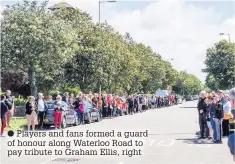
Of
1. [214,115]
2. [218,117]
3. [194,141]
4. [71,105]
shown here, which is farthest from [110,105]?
[218,117]

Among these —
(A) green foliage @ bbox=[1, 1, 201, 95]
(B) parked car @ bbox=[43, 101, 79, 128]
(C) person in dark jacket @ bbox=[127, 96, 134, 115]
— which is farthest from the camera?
(C) person in dark jacket @ bbox=[127, 96, 134, 115]

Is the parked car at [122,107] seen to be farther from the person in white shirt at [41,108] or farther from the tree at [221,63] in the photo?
the tree at [221,63]

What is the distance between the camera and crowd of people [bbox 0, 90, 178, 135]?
20.5m

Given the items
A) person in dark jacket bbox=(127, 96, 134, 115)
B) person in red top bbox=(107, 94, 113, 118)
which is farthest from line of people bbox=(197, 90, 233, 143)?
person in dark jacket bbox=(127, 96, 134, 115)

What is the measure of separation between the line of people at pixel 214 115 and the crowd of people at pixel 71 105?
7.13 meters

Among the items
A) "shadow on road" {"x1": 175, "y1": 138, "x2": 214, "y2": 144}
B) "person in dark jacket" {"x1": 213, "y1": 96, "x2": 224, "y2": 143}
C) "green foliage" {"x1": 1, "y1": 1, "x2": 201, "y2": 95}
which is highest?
"green foliage" {"x1": 1, "y1": 1, "x2": 201, "y2": 95}

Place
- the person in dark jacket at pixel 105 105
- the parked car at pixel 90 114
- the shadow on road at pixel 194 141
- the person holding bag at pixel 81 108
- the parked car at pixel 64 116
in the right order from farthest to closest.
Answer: the person in dark jacket at pixel 105 105
the parked car at pixel 90 114
the person holding bag at pixel 81 108
the parked car at pixel 64 116
the shadow on road at pixel 194 141

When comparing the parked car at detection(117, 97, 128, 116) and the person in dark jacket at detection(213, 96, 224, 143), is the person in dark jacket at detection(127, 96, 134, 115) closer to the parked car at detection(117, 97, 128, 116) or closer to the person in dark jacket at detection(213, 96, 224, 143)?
the parked car at detection(117, 97, 128, 116)

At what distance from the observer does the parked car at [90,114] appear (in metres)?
27.5

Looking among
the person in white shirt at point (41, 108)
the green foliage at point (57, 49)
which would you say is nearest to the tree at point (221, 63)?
the green foliage at point (57, 49)

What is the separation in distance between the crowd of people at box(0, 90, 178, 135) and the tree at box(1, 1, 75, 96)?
3025mm

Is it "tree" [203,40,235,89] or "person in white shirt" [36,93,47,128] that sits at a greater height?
"tree" [203,40,235,89]

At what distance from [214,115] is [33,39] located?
2072 cm

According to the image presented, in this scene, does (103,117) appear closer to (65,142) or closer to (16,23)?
(16,23)
